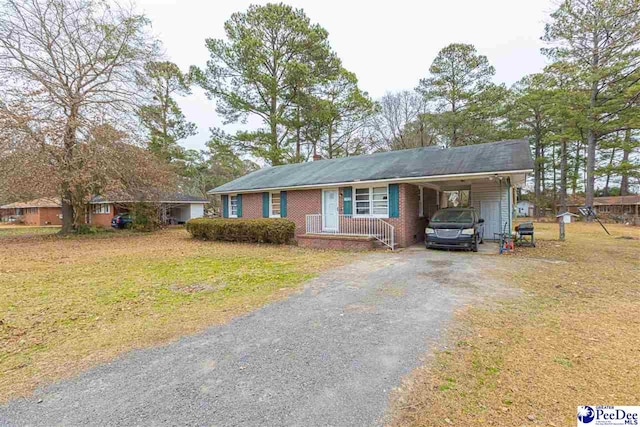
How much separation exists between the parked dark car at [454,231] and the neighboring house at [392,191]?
3.80ft

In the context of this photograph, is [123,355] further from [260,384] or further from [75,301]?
[75,301]

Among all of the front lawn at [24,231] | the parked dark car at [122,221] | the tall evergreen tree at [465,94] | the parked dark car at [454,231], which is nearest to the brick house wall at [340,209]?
the parked dark car at [454,231]

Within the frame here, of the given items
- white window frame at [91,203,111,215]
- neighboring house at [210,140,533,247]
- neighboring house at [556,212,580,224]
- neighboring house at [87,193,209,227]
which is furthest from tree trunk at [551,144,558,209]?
white window frame at [91,203,111,215]

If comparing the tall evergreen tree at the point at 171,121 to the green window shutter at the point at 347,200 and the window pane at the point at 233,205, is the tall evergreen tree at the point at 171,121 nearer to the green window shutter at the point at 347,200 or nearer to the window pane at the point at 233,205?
the window pane at the point at 233,205

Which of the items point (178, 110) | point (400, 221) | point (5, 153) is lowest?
point (400, 221)

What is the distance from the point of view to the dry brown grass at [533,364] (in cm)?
222

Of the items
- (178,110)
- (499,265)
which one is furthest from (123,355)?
(178,110)

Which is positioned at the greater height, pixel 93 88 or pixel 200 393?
pixel 93 88

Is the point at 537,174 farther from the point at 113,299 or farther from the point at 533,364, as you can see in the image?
the point at 113,299

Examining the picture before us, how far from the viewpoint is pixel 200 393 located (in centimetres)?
250

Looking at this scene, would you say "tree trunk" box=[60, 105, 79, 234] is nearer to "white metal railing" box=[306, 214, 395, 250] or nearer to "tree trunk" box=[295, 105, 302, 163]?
"white metal railing" box=[306, 214, 395, 250]

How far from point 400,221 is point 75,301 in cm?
960

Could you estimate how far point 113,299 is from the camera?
5.32 m

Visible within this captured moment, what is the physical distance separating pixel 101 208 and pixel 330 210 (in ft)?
79.4
